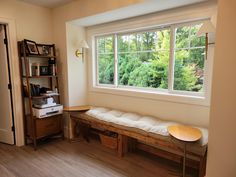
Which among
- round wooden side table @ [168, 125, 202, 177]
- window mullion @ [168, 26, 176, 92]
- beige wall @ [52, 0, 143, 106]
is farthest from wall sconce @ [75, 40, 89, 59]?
round wooden side table @ [168, 125, 202, 177]

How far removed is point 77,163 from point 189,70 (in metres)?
2.17

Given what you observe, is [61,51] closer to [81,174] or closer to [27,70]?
[27,70]

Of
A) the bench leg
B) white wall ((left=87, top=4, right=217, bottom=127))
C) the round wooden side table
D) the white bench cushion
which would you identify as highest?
white wall ((left=87, top=4, right=217, bottom=127))

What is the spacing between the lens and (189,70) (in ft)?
8.46

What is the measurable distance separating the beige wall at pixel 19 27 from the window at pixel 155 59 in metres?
1.11

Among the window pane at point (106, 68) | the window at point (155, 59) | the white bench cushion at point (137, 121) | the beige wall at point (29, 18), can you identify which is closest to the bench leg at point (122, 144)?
the white bench cushion at point (137, 121)

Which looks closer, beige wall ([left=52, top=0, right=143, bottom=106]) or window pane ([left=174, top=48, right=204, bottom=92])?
window pane ([left=174, top=48, right=204, bottom=92])

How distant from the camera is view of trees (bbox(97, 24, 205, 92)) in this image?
2516 mm

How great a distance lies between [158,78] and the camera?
2.91 m

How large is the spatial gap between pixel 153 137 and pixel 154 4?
5.82 feet

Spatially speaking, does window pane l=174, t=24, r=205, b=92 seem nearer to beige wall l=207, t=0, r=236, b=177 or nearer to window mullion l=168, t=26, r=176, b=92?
window mullion l=168, t=26, r=176, b=92

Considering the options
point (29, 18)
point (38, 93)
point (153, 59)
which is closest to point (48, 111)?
point (38, 93)

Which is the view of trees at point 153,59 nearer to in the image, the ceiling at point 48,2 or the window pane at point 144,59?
the window pane at point 144,59

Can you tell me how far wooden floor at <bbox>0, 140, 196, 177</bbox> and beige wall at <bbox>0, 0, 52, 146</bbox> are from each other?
497 millimetres
